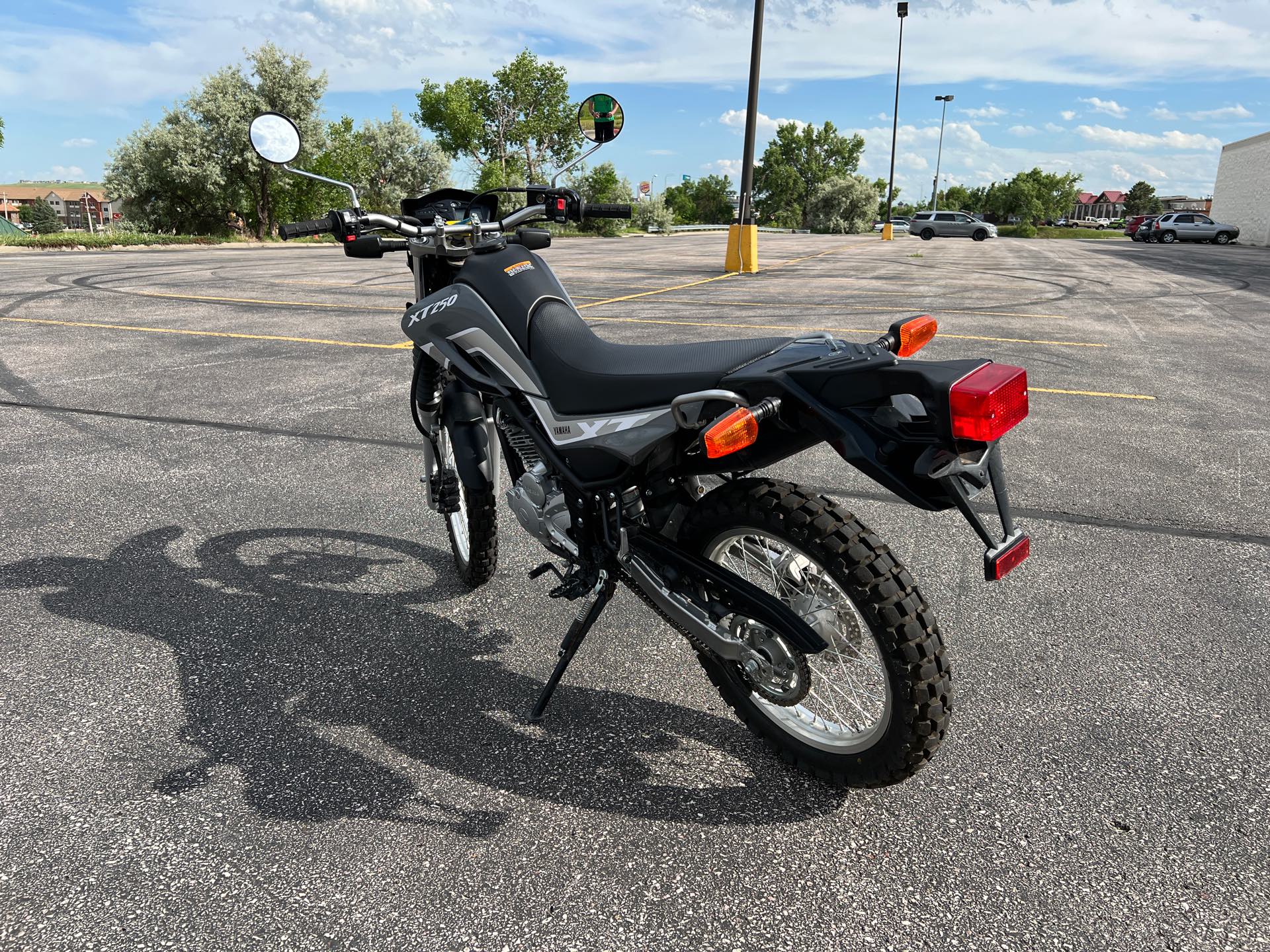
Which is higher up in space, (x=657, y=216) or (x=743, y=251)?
(x=657, y=216)

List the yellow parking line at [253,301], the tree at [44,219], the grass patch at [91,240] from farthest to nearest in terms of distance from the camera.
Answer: the tree at [44,219] < the grass patch at [91,240] < the yellow parking line at [253,301]

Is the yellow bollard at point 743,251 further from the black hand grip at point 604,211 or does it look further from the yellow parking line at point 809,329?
the black hand grip at point 604,211

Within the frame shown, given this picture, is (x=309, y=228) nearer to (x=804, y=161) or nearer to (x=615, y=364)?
(x=615, y=364)

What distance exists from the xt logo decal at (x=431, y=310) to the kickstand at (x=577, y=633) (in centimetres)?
104

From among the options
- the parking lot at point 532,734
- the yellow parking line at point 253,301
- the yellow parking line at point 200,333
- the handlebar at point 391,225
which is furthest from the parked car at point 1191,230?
the handlebar at point 391,225

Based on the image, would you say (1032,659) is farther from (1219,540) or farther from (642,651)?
(1219,540)

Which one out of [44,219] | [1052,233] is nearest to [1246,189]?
[1052,233]

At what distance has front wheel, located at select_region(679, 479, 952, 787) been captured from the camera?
2045mm

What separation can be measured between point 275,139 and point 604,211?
4.46 feet

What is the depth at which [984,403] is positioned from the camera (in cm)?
180

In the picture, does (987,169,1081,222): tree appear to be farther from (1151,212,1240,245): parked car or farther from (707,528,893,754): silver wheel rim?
(707,528,893,754): silver wheel rim

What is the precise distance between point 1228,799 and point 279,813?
2.58m

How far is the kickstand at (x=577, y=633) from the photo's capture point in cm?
262

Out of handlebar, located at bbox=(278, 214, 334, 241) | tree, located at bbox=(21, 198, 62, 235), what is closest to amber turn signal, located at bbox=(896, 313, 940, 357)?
handlebar, located at bbox=(278, 214, 334, 241)
